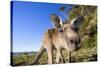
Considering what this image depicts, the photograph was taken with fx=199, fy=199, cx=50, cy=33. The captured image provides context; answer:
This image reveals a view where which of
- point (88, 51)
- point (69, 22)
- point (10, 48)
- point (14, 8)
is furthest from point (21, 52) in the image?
point (88, 51)

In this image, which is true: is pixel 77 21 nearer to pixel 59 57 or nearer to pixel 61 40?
pixel 61 40

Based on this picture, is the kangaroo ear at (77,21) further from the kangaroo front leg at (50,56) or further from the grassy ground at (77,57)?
the kangaroo front leg at (50,56)

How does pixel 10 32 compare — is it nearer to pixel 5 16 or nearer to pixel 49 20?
pixel 5 16

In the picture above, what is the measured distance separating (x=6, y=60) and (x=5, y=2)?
2.18ft

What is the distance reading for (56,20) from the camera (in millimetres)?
2496

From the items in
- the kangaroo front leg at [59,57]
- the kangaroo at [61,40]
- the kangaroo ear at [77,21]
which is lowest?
the kangaroo front leg at [59,57]

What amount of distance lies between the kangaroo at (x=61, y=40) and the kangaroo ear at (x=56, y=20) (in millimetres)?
56

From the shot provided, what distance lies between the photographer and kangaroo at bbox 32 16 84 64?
2449 millimetres

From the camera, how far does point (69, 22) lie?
2.55 meters

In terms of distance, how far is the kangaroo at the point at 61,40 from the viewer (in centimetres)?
245

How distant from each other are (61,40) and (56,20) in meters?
0.26

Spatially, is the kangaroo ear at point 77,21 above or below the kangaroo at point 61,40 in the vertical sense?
above

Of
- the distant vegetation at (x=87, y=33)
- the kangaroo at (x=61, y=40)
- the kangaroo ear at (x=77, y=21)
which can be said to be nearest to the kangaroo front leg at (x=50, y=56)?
the kangaroo at (x=61, y=40)

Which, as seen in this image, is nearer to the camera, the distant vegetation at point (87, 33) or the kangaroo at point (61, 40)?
the kangaroo at point (61, 40)
